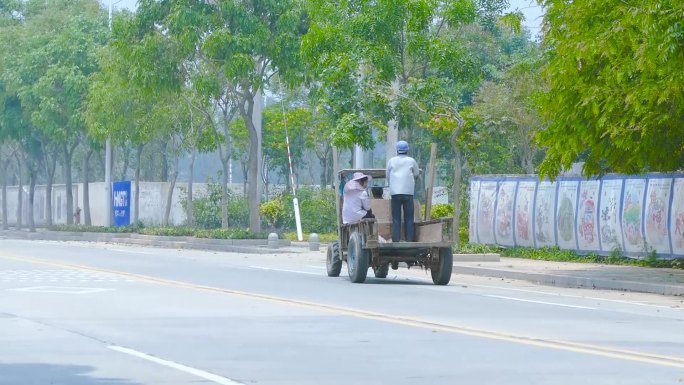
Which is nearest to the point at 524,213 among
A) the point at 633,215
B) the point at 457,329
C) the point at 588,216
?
the point at 588,216

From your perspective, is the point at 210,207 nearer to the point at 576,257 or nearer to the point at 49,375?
the point at 576,257

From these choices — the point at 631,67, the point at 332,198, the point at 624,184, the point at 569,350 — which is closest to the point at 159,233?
the point at 332,198

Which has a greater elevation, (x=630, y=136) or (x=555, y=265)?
(x=630, y=136)

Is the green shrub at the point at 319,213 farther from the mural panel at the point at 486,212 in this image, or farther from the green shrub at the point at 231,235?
the mural panel at the point at 486,212

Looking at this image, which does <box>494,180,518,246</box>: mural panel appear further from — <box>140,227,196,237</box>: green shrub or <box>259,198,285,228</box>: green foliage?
<box>259,198,285,228</box>: green foliage

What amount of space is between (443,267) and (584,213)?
10984mm

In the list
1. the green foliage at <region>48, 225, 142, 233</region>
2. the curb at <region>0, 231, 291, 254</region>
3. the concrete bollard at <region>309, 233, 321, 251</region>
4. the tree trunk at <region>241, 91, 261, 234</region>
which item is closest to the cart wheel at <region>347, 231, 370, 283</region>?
the curb at <region>0, 231, 291, 254</region>

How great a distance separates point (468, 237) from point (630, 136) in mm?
15703

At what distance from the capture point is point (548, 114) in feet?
84.2

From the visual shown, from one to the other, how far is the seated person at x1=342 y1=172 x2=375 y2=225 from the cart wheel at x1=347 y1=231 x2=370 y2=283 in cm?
39

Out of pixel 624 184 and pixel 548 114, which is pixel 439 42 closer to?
A: pixel 624 184

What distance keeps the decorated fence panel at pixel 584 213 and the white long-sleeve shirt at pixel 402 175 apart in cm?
864

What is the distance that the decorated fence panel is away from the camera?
101 ft

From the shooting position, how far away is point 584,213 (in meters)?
34.0
